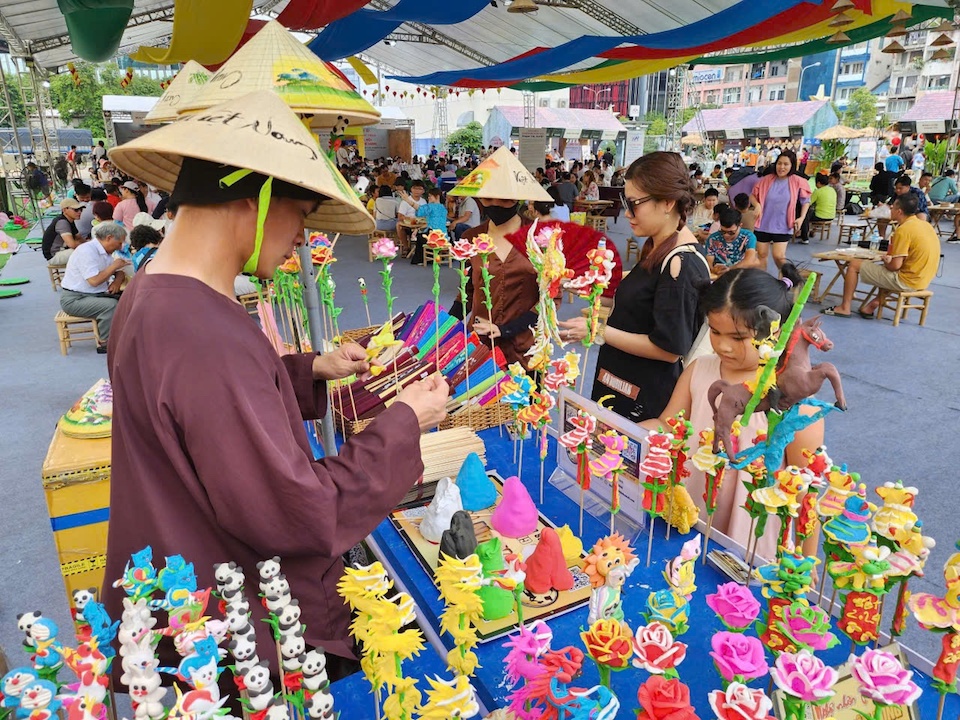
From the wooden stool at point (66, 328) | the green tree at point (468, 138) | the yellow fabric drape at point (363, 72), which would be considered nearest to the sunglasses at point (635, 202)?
the wooden stool at point (66, 328)

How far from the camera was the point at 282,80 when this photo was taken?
177 centimetres

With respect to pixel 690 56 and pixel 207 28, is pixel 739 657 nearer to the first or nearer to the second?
pixel 207 28

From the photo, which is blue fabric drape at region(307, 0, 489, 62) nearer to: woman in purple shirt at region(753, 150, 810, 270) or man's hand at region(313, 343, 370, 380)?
woman in purple shirt at region(753, 150, 810, 270)

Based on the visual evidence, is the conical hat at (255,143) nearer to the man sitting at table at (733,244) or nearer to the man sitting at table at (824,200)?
the man sitting at table at (733,244)

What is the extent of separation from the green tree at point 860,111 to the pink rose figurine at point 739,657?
36126 mm

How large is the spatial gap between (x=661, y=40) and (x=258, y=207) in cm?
584

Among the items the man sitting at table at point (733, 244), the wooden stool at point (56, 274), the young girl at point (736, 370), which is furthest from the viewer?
the wooden stool at point (56, 274)

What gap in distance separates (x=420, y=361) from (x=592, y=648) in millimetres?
1447


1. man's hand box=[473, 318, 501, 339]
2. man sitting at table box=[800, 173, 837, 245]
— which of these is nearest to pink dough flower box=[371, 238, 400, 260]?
man's hand box=[473, 318, 501, 339]

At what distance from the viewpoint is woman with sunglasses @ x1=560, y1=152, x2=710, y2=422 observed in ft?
6.12

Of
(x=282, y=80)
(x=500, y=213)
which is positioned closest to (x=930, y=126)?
(x=500, y=213)

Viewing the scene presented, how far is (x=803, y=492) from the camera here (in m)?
1.11

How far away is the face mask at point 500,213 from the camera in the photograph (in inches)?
106

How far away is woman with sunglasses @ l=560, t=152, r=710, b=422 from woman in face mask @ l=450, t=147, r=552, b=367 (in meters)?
0.55
